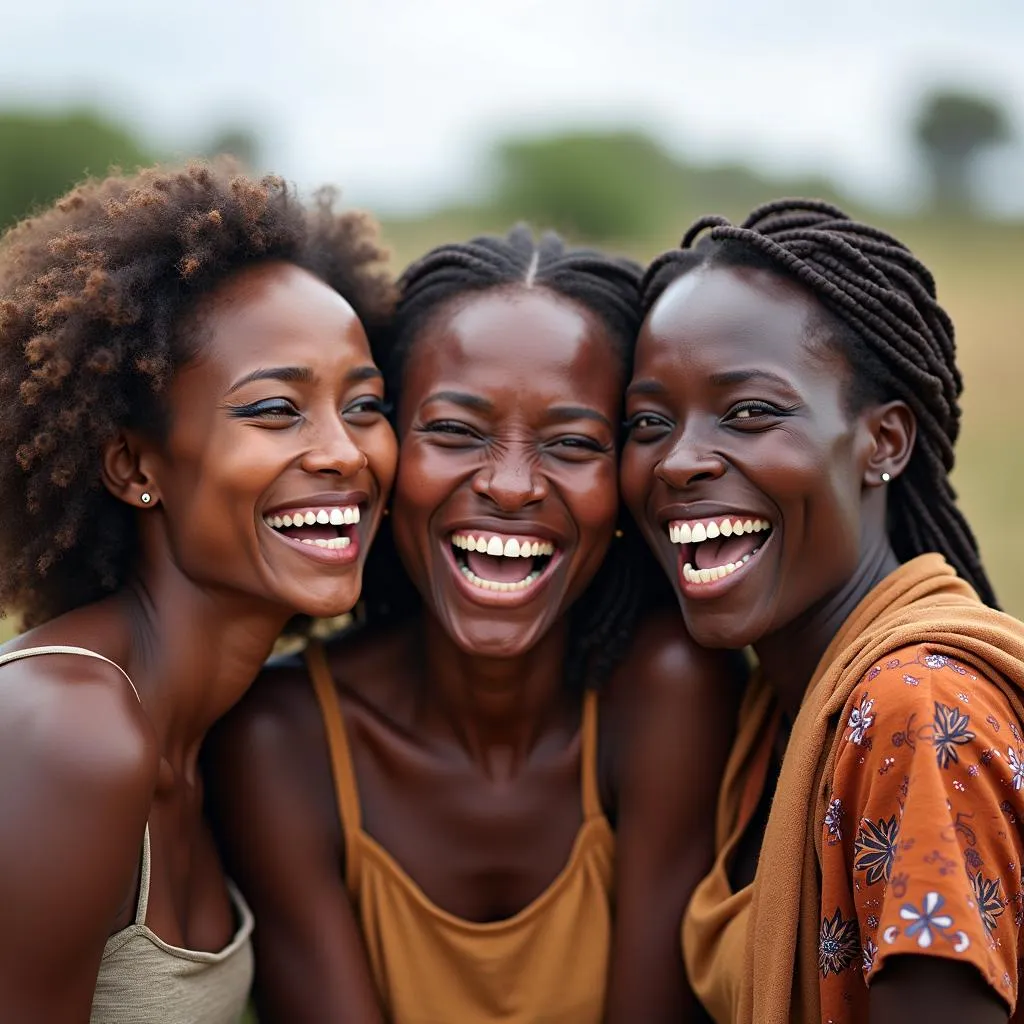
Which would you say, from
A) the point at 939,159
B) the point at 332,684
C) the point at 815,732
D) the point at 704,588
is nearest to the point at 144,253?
the point at 332,684

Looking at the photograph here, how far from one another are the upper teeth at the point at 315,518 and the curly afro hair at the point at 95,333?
30 centimetres

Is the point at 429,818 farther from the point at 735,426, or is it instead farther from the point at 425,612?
the point at 735,426

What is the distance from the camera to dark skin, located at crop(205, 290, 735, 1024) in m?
3.14

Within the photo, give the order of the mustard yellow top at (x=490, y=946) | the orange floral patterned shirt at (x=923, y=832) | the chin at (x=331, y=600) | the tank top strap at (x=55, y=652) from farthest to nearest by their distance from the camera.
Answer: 1. the mustard yellow top at (x=490, y=946)
2. the chin at (x=331, y=600)
3. the tank top strap at (x=55, y=652)
4. the orange floral patterned shirt at (x=923, y=832)

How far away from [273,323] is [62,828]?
43.8 inches

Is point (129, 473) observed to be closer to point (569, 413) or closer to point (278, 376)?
point (278, 376)

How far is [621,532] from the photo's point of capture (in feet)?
11.3

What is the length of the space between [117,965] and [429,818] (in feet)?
2.73

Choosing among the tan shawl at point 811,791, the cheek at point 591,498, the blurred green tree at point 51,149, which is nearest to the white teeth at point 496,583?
the cheek at point 591,498

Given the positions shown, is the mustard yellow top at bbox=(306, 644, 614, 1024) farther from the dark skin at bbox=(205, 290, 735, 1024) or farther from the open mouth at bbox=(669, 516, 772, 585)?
the open mouth at bbox=(669, 516, 772, 585)

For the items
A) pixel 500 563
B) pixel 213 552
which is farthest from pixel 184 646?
pixel 500 563

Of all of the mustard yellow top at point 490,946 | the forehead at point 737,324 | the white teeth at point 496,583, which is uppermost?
the forehead at point 737,324

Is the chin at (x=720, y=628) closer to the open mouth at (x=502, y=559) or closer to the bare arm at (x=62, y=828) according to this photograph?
the open mouth at (x=502, y=559)

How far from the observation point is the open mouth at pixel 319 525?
2941 millimetres
